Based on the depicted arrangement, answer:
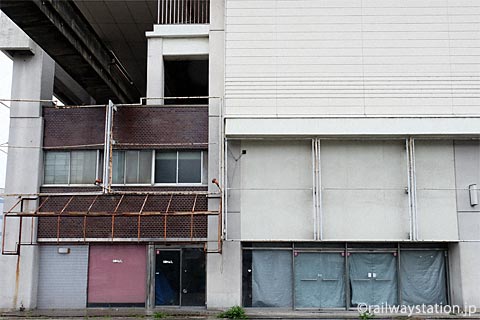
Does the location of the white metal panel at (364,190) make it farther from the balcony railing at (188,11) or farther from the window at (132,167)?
the balcony railing at (188,11)

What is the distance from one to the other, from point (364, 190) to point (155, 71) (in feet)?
27.6

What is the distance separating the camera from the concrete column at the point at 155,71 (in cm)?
1909

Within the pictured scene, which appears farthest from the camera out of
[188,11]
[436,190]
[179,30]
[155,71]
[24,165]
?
[188,11]

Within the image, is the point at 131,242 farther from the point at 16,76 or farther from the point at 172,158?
the point at 16,76

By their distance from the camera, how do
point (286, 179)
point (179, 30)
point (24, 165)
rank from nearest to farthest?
point (286, 179) → point (24, 165) → point (179, 30)

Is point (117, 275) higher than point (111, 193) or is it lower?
lower

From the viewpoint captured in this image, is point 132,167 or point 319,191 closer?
point 319,191

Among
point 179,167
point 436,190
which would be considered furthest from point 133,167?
point 436,190

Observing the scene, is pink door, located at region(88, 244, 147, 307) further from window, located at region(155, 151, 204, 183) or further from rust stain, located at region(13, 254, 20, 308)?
window, located at region(155, 151, 204, 183)

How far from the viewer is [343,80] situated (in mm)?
18078

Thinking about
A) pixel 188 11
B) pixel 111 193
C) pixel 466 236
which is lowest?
pixel 466 236

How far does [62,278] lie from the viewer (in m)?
18.1

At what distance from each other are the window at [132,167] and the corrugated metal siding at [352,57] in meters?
3.40

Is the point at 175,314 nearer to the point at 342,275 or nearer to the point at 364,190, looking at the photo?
the point at 342,275
